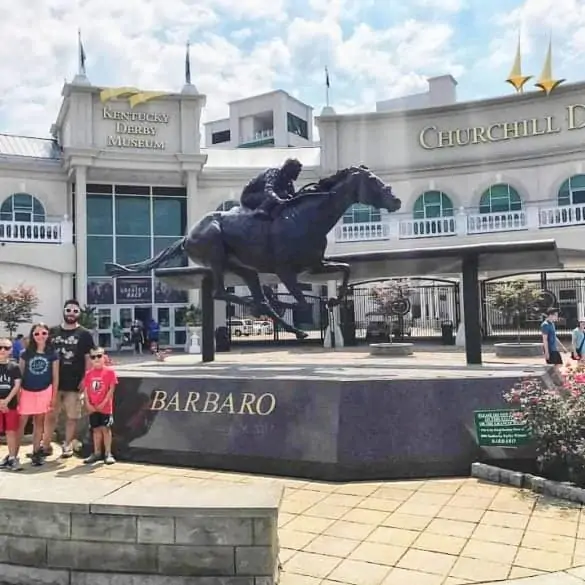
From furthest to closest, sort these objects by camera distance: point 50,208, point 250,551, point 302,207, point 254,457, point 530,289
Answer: point 50,208 → point 530,289 → point 302,207 → point 254,457 → point 250,551

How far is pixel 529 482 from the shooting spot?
6133mm

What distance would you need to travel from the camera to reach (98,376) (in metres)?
7.26

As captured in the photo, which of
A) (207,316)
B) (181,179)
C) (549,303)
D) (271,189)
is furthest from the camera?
(181,179)

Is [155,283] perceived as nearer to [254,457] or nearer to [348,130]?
[348,130]

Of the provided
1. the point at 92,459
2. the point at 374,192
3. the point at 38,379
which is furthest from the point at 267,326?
the point at 38,379

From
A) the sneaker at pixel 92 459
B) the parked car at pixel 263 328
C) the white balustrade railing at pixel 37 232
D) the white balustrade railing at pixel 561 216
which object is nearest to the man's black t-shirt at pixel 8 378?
the sneaker at pixel 92 459

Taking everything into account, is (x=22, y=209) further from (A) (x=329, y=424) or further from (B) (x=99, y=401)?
(A) (x=329, y=424)

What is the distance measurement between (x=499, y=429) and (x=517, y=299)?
15493mm

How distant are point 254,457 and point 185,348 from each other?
65.6ft

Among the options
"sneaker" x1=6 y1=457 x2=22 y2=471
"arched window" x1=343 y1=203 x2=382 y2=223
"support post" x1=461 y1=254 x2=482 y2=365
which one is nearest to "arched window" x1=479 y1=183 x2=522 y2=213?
"arched window" x1=343 y1=203 x2=382 y2=223

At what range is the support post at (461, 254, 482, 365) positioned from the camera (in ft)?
30.2

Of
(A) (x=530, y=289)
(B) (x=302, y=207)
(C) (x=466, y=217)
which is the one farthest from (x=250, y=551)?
(C) (x=466, y=217)

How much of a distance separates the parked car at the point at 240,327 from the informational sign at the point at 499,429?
2439 centimetres

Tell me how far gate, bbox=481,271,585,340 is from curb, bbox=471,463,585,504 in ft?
61.9
